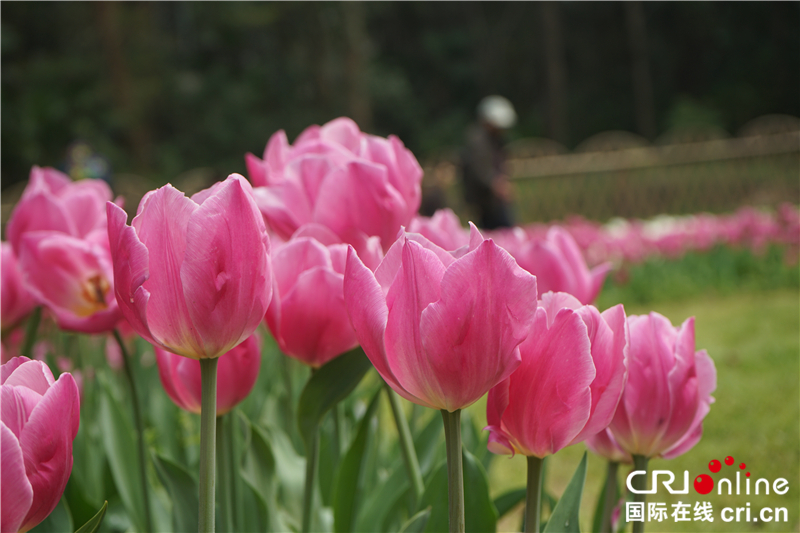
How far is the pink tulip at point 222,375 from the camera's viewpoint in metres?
0.60

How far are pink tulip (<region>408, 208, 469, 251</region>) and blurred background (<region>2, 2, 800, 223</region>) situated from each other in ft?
19.7

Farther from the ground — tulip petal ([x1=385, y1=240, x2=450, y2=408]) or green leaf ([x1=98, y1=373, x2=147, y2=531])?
tulip petal ([x1=385, y1=240, x2=450, y2=408])

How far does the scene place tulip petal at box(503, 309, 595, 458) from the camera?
43 centimetres

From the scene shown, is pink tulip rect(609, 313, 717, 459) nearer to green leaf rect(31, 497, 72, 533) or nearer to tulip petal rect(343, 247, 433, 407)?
tulip petal rect(343, 247, 433, 407)

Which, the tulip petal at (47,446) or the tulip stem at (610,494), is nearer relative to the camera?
the tulip petal at (47,446)

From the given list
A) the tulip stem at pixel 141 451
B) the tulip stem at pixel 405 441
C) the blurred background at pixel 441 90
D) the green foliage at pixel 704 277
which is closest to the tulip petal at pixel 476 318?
the tulip stem at pixel 405 441

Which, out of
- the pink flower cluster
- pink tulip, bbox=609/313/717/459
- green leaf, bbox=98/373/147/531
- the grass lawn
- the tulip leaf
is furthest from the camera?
the pink flower cluster

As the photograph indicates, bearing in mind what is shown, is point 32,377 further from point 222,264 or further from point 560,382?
point 560,382

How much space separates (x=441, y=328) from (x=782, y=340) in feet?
13.8

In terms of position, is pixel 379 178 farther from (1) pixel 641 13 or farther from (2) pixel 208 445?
(1) pixel 641 13

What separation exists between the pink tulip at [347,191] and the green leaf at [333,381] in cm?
13

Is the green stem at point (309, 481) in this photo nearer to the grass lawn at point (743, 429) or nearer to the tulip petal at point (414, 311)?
the tulip petal at point (414, 311)

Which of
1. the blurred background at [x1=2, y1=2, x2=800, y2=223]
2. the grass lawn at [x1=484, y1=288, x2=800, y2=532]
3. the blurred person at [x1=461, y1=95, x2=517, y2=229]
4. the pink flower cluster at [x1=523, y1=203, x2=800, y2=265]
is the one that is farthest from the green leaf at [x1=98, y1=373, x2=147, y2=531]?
the blurred background at [x1=2, y1=2, x2=800, y2=223]

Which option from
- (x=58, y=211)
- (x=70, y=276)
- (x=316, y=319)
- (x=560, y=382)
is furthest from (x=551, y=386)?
(x=58, y=211)
